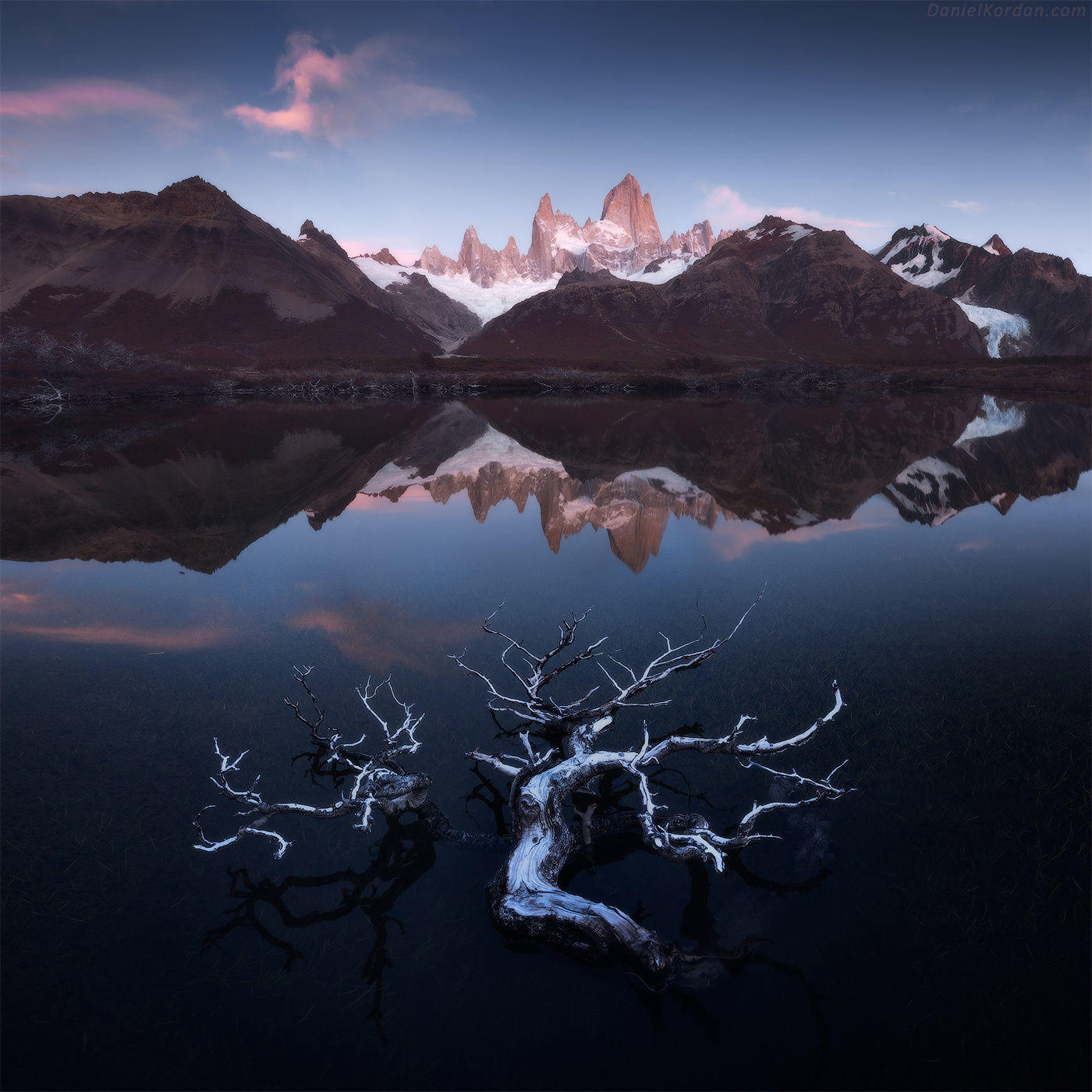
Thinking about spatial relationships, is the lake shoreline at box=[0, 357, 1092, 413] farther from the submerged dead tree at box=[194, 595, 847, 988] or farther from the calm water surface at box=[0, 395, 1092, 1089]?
the submerged dead tree at box=[194, 595, 847, 988]

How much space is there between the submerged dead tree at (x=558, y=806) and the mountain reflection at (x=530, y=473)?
1154 centimetres

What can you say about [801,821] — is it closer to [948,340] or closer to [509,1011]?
[509,1011]

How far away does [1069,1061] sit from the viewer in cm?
614

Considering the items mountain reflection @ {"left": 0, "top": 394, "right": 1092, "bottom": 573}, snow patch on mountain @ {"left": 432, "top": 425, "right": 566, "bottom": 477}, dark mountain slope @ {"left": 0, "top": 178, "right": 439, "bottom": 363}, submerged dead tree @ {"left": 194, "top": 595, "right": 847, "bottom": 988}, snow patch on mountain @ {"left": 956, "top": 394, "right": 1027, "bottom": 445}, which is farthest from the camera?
dark mountain slope @ {"left": 0, "top": 178, "right": 439, "bottom": 363}

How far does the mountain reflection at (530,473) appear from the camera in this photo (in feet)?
87.0

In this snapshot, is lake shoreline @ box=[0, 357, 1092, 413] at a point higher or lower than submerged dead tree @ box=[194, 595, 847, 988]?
higher

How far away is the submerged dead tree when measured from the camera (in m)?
6.93

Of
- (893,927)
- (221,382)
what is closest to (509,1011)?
(893,927)

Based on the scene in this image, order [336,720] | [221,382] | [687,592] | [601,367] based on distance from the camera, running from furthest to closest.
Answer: [601,367] < [221,382] < [687,592] < [336,720]

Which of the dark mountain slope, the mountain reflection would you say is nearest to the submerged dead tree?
the mountain reflection

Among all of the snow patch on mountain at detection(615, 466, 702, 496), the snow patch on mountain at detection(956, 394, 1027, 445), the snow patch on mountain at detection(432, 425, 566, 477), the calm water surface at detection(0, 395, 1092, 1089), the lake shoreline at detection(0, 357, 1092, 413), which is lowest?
the calm water surface at detection(0, 395, 1092, 1089)

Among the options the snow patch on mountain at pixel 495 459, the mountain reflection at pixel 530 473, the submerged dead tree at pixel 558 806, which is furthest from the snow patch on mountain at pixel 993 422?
the submerged dead tree at pixel 558 806

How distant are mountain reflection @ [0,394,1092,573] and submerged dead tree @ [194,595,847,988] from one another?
37.9 feet

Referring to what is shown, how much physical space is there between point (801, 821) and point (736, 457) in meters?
35.9
